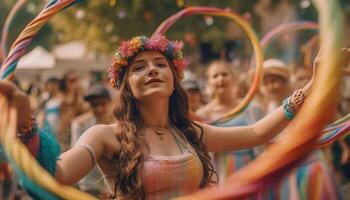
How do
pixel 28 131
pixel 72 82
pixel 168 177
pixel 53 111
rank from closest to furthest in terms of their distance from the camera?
1. pixel 28 131
2. pixel 168 177
3. pixel 53 111
4. pixel 72 82

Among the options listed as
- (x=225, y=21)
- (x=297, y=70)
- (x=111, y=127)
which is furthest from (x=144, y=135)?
(x=225, y=21)

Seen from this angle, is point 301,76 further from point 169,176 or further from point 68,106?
point 169,176

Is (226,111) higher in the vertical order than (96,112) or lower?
A: lower

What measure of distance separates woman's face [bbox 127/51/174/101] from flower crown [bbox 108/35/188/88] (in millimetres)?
34

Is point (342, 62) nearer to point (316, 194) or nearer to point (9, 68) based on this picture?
point (9, 68)

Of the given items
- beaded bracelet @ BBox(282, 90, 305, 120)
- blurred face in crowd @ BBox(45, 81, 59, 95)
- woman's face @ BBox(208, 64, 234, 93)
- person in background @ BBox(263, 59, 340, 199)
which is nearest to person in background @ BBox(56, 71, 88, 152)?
blurred face in crowd @ BBox(45, 81, 59, 95)

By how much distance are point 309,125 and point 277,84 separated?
4.76 metres

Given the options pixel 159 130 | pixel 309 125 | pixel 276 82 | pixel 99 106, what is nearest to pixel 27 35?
pixel 159 130

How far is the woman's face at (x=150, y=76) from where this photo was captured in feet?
15.1

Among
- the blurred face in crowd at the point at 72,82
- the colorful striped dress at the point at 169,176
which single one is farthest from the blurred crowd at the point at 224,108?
the colorful striped dress at the point at 169,176

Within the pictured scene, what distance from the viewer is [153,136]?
15.2 ft

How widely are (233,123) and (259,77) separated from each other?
0.64m

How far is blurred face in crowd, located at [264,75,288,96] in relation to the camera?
8148 mm

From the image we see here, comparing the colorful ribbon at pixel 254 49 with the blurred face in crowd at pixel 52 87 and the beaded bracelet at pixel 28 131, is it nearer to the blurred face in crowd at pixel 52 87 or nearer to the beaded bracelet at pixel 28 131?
the beaded bracelet at pixel 28 131
